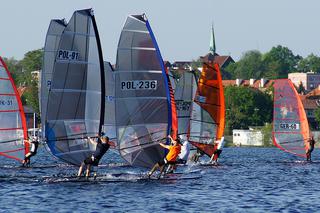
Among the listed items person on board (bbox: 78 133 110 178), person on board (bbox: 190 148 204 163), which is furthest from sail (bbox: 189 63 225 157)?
person on board (bbox: 78 133 110 178)

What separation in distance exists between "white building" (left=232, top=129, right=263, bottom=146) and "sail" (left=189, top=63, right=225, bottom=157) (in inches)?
2779

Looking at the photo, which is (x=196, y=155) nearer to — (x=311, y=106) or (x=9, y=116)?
(x=9, y=116)

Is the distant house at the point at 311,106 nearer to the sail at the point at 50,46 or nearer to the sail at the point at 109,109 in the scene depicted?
the sail at the point at 109,109

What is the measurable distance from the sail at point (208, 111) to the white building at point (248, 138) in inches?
2779

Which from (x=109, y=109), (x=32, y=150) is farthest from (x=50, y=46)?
(x=32, y=150)

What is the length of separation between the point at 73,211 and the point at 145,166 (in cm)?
1277

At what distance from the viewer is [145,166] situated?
43000 mm

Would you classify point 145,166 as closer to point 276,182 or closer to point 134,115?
point 134,115

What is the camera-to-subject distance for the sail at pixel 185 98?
57.0 meters

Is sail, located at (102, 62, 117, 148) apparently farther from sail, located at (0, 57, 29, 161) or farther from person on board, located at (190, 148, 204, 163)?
sail, located at (0, 57, 29, 161)

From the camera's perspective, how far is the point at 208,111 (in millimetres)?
56719

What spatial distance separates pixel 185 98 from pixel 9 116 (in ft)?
44.5

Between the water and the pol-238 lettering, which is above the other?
the pol-238 lettering

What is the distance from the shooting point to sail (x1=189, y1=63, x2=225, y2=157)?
56.1 meters
